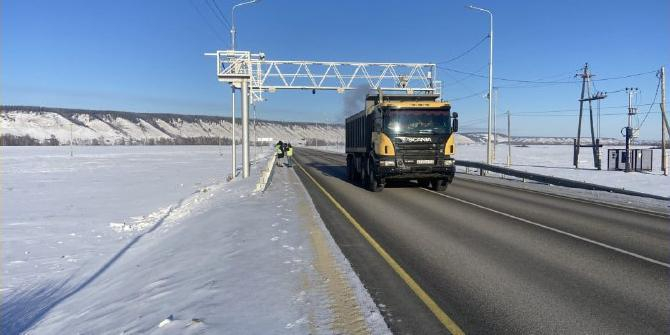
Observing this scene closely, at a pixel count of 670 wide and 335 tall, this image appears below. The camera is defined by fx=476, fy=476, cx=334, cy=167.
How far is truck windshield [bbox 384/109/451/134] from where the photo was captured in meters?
16.2

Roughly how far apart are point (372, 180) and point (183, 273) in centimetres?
1133

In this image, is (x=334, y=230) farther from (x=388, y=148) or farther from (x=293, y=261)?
(x=388, y=148)

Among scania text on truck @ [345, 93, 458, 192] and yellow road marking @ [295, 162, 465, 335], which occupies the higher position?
scania text on truck @ [345, 93, 458, 192]

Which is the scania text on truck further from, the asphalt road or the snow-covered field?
the snow-covered field

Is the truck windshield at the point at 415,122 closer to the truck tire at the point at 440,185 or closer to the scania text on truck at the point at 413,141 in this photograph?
the scania text on truck at the point at 413,141

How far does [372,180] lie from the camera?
17.3 metres

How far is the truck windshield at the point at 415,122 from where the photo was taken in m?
16.2

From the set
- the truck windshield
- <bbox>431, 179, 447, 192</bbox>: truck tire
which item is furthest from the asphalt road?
<bbox>431, 179, 447, 192</bbox>: truck tire

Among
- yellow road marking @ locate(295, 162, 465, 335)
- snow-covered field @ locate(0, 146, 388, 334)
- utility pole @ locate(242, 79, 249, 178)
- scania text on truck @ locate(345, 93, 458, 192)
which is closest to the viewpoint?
yellow road marking @ locate(295, 162, 465, 335)

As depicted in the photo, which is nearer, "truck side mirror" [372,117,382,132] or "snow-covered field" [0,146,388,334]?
"snow-covered field" [0,146,388,334]

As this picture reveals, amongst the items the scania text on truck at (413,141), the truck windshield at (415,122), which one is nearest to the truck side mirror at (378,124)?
A: the scania text on truck at (413,141)

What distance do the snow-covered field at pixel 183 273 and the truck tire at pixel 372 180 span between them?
3.78 meters

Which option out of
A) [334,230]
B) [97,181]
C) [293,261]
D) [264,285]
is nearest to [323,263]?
[293,261]

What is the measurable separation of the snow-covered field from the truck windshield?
447cm
